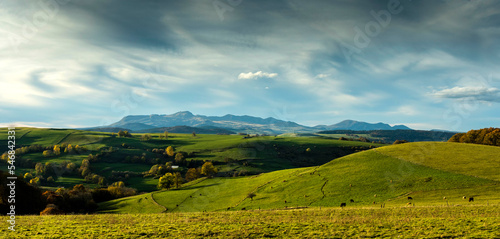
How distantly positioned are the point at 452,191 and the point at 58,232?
64419 mm

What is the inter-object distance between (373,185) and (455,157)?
31.0 meters

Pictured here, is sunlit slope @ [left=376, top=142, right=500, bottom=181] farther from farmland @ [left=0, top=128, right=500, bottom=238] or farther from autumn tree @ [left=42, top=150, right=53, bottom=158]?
autumn tree @ [left=42, top=150, right=53, bottom=158]

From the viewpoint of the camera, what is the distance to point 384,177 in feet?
200

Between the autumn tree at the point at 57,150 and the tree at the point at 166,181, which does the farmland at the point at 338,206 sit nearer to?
the tree at the point at 166,181

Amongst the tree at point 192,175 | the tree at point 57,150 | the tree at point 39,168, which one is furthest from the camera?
the tree at point 57,150

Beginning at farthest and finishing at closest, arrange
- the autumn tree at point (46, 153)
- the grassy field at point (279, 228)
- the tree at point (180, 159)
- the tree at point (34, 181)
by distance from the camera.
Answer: the tree at point (180, 159) < the autumn tree at point (46, 153) < the tree at point (34, 181) < the grassy field at point (279, 228)

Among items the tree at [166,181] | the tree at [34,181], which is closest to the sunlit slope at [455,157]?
the tree at [166,181]

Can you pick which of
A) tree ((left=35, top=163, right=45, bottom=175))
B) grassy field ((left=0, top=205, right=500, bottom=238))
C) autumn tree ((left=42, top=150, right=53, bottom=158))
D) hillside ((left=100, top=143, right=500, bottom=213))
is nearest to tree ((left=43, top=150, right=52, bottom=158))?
autumn tree ((left=42, top=150, right=53, bottom=158))

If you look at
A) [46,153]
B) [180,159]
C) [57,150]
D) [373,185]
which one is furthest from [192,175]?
[46,153]

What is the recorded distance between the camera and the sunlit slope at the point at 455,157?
58.2 m

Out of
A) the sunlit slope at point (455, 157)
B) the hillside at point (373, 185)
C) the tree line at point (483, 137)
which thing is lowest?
the hillside at point (373, 185)

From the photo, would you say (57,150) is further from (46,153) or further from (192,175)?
(192,175)

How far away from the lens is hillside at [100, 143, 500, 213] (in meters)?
50.1

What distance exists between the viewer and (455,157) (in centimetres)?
6894
